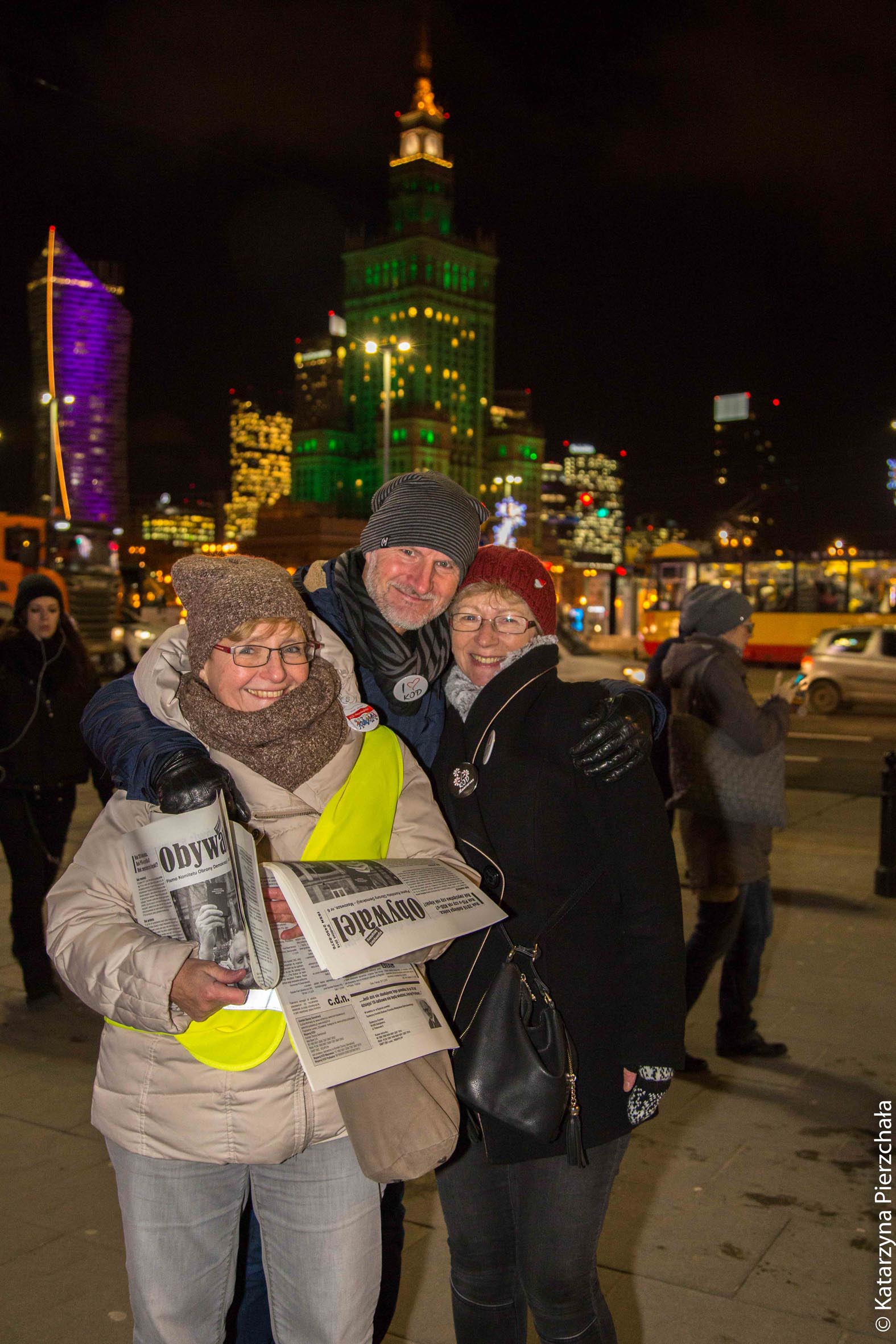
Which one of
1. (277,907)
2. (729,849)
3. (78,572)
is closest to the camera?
(277,907)

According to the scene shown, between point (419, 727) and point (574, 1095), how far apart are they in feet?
3.11

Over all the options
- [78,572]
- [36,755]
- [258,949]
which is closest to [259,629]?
[258,949]

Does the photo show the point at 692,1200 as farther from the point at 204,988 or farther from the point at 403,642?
the point at 204,988

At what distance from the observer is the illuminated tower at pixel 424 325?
132000 millimetres

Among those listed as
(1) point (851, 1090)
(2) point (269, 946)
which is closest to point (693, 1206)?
(1) point (851, 1090)

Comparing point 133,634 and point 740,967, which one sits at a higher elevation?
point 133,634

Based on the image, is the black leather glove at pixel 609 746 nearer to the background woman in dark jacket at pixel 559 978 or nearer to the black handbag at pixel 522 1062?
the background woman in dark jacket at pixel 559 978

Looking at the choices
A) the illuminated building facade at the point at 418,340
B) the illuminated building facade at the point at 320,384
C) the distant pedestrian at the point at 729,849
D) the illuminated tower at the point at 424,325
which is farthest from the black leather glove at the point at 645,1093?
the illuminated building facade at the point at 320,384

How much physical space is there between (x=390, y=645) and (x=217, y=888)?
101 cm

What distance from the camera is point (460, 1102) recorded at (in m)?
2.24

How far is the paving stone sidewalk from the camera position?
9.91ft

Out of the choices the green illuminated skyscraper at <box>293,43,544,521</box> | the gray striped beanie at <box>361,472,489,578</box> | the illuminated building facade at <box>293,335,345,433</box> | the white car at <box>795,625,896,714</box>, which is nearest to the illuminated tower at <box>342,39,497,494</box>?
the green illuminated skyscraper at <box>293,43,544,521</box>

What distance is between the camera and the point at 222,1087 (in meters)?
2.01

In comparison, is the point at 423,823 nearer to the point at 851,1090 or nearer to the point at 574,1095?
the point at 574,1095
